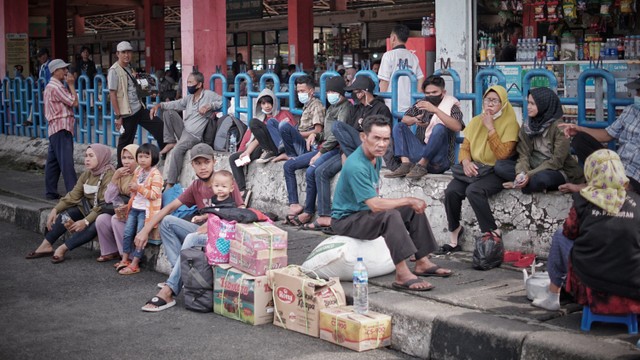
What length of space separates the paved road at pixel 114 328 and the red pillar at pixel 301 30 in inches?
617

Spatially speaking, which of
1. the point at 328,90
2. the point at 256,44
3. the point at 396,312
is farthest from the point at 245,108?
the point at 256,44

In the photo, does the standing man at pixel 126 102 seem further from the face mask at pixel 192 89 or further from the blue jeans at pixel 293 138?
the blue jeans at pixel 293 138

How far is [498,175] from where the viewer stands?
23.9 ft

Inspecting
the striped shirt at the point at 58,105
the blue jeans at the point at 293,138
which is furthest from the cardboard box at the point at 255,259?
the striped shirt at the point at 58,105

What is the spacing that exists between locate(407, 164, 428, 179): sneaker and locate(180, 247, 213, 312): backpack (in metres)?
2.16

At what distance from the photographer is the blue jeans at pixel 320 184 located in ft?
28.6

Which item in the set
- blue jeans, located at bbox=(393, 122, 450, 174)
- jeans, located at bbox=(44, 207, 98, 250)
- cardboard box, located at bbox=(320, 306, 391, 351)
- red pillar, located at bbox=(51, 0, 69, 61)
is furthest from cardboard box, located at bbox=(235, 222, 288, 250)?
red pillar, located at bbox=(51, 0, 69, 61)

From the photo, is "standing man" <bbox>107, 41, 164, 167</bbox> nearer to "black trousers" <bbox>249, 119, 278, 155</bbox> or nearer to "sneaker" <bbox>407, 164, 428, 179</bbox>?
"black trousers" <bbox>249, 119, 278, 155</bbox>

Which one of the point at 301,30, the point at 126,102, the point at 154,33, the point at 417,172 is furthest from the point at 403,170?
the point at 154,33

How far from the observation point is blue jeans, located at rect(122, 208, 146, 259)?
26.8 feet

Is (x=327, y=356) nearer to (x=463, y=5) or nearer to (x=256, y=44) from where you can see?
(x=463, y=5)

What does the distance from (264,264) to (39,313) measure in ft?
6.06

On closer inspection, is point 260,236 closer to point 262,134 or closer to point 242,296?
point 242,296

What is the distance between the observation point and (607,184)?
205 inches
